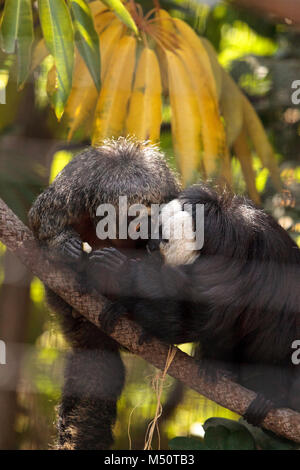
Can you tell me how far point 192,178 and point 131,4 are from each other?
0.45 meters

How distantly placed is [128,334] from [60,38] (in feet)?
1.83

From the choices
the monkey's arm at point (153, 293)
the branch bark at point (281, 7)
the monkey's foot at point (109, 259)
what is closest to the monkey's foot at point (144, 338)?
the monkey's arm at point (153, 293)

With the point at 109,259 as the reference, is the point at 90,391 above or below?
below

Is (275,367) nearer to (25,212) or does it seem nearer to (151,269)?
(151,269)

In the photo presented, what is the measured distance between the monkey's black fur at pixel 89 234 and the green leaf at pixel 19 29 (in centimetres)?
23

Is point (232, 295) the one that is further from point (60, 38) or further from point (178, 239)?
point (60, 38)

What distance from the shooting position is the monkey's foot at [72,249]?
107cm

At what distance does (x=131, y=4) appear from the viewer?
4.83 feet

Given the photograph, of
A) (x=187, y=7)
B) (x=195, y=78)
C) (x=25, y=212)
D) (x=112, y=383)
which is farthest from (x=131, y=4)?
(x=112, y=383)

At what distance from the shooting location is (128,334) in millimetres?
1042

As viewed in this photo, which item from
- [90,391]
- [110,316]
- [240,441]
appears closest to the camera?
[110,316]

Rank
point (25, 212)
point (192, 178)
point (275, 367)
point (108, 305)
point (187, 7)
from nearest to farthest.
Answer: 1. point (108, 305)
2. point (275, 367)
3. point (192, 178)
4. point (25, 212)
5. point (187, 7)

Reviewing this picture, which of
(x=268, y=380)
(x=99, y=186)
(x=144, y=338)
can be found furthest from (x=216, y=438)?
(x=99, y=186)

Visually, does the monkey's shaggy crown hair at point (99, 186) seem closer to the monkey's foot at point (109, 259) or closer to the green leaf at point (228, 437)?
the monkey's foot at point (109, 259)
